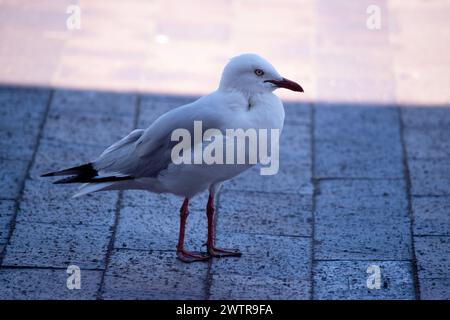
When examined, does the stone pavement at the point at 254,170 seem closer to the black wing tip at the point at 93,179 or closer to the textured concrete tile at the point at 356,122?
the textured concrete tile at the point at 356,122

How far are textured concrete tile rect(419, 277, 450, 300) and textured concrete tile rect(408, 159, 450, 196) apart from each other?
48.8 inches

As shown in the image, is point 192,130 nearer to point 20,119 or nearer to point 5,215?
point 5,215

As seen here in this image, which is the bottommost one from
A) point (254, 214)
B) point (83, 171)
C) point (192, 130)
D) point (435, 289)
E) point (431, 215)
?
point (254, 214)

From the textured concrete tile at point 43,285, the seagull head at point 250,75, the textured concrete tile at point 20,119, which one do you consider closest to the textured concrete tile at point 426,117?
the seagull head at point 250,75

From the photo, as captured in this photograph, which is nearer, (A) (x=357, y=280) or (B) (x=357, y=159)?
(A) (x=357, y=280)

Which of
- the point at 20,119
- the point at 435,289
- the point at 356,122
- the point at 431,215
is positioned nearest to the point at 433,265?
the point at 435,289

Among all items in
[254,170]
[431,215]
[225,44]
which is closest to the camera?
[431,215]

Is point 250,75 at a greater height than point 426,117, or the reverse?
point 250,75

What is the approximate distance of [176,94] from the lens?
796 centimetres

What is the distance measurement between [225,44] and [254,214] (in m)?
2.94

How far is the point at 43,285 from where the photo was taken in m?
5.38

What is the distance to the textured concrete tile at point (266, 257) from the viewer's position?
5617mm

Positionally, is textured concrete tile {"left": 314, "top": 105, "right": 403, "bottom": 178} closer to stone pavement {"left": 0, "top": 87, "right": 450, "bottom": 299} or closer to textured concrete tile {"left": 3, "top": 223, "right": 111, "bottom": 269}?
stone pavement {"left": 0, "top": 87, "right": 450, "bottom": 299}
